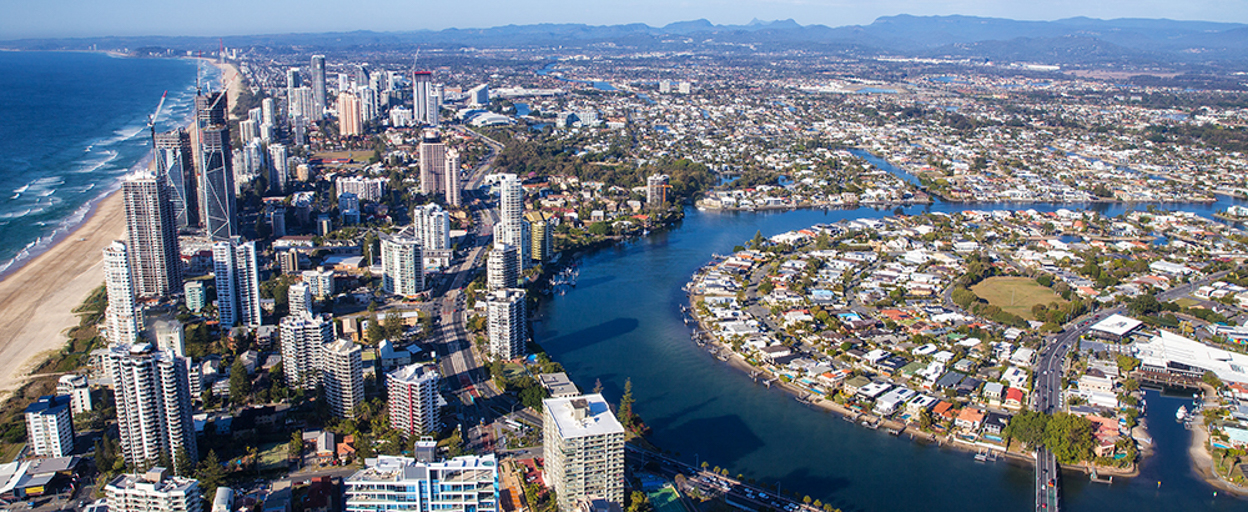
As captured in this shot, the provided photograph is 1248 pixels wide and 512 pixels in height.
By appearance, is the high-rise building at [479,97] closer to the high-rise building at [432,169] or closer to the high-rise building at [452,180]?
the high-rise building at [432,169]

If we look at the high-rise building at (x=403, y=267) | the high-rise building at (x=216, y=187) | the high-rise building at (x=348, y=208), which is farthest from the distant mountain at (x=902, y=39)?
the high-rise building at (x=403, y=267)

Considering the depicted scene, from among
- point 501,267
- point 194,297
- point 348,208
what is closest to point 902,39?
point 348,208

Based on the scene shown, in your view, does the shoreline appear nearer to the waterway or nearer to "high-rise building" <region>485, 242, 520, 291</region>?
"high-rise building" <region>485, 242, 520, 291</region>

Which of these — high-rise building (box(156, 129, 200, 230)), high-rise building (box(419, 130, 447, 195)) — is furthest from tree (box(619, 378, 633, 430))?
high-rise building (box(419, 130, 447, 195))

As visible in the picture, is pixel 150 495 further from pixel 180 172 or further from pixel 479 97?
pixel 479 97

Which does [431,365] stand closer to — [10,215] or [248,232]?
[248,232]
